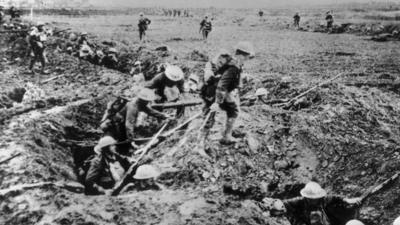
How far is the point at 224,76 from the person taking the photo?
5395 millimetres

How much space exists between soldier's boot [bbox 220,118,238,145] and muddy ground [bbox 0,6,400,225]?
0.36 feet

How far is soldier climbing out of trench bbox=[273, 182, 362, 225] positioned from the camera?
432 cm

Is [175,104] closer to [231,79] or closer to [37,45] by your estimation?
[231,79]

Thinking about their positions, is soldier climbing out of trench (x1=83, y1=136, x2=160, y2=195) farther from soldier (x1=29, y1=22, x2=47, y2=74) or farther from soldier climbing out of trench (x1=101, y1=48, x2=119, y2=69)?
soldier climbing out of trench (x1=101, y1=48, x2=119, y2=69)

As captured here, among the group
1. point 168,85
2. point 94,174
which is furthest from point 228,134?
point 94,174

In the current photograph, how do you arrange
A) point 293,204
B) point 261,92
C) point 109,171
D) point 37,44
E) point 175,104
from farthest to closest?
1. point 37,44
2. point 261,92
3. point 175,104
4. point 109,171
5. point 293,204

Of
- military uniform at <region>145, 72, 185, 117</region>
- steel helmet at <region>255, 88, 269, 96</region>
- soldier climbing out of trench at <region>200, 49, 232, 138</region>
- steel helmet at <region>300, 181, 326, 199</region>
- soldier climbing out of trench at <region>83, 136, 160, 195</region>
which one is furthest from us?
steel helmet at <region>255, 88, 269, 96</region>

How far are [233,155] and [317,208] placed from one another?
5.19 ft

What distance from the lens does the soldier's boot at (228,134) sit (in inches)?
223

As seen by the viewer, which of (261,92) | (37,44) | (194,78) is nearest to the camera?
(261,92)

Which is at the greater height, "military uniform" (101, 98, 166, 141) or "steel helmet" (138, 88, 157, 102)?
"steel helmet" (138, 88, 157, 102)

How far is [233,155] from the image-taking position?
18.4ft

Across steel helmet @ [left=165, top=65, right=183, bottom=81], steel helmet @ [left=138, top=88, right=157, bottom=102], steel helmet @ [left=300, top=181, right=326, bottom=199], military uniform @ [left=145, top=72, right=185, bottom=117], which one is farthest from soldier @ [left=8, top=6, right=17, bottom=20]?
steel helmet @ [left=300, top=181, right=326, bottom=199]

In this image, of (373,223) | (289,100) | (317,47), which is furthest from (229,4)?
(373,223)
